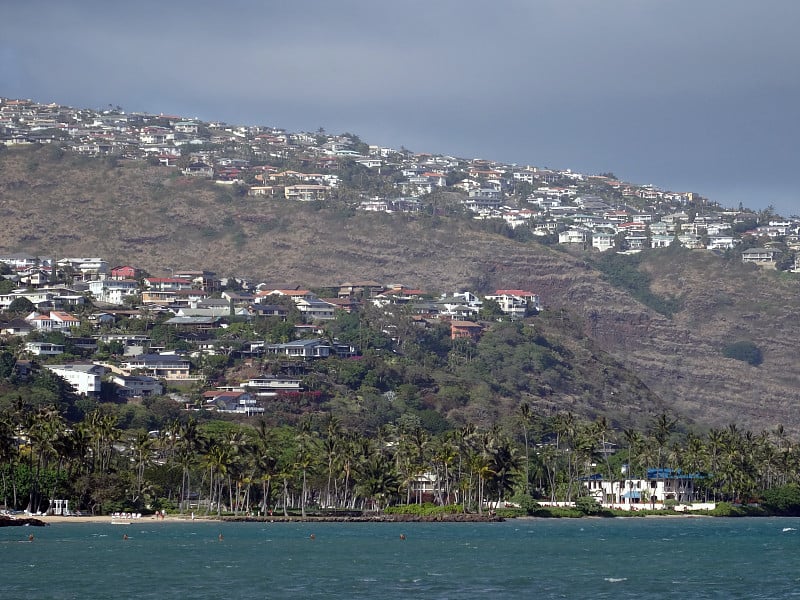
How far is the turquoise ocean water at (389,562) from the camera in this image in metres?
80.1

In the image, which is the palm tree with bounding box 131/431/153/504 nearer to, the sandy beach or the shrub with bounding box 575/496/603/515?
the sandy beach

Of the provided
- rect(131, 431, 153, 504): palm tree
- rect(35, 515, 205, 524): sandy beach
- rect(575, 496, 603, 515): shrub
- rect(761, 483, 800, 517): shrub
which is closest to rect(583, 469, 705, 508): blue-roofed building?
rect(761, 483, 800, 517): shrub

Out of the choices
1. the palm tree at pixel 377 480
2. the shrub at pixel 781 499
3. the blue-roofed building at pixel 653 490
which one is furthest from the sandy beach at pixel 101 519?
the shrub at pixel 781 499

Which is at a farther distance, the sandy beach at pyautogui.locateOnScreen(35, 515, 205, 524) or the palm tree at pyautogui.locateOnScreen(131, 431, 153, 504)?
the palm tree at pyautogui.locateOnScreen(131, 431, 153, 504)

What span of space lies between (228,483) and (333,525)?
1306 cm

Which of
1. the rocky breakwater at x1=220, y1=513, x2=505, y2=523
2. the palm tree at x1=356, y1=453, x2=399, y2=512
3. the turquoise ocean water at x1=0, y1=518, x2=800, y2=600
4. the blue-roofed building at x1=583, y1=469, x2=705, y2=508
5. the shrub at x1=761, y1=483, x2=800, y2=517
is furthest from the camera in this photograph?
the blue-roofed building at x1=583, y1=469, x2=705, y2=508

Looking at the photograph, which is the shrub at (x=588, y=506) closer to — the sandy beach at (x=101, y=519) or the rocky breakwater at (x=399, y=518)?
the rocky breakwater at (x=399, y=518)

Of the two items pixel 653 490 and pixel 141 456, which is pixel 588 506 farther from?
pixel 141 456

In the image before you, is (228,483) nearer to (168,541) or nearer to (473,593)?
(168,541)

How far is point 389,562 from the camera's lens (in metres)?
97.2

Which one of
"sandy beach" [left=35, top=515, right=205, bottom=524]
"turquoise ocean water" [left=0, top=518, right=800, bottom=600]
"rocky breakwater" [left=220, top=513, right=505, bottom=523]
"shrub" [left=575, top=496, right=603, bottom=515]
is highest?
"shrub" [left=575, top=496, right=603, bottom=515]

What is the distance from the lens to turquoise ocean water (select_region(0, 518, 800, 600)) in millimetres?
80062

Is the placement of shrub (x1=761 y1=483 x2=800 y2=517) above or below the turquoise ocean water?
above

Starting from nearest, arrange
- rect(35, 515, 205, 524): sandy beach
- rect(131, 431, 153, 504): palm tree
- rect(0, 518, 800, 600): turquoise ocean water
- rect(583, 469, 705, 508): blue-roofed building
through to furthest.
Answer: rect(0, 518, 800, 600): turquoise ocean water, rect(35, 515, 205, 524): sandy beach, rect(131, 431, 153, 504): palm tree, rect(583, 469, 705, 508): blue-roofed building
